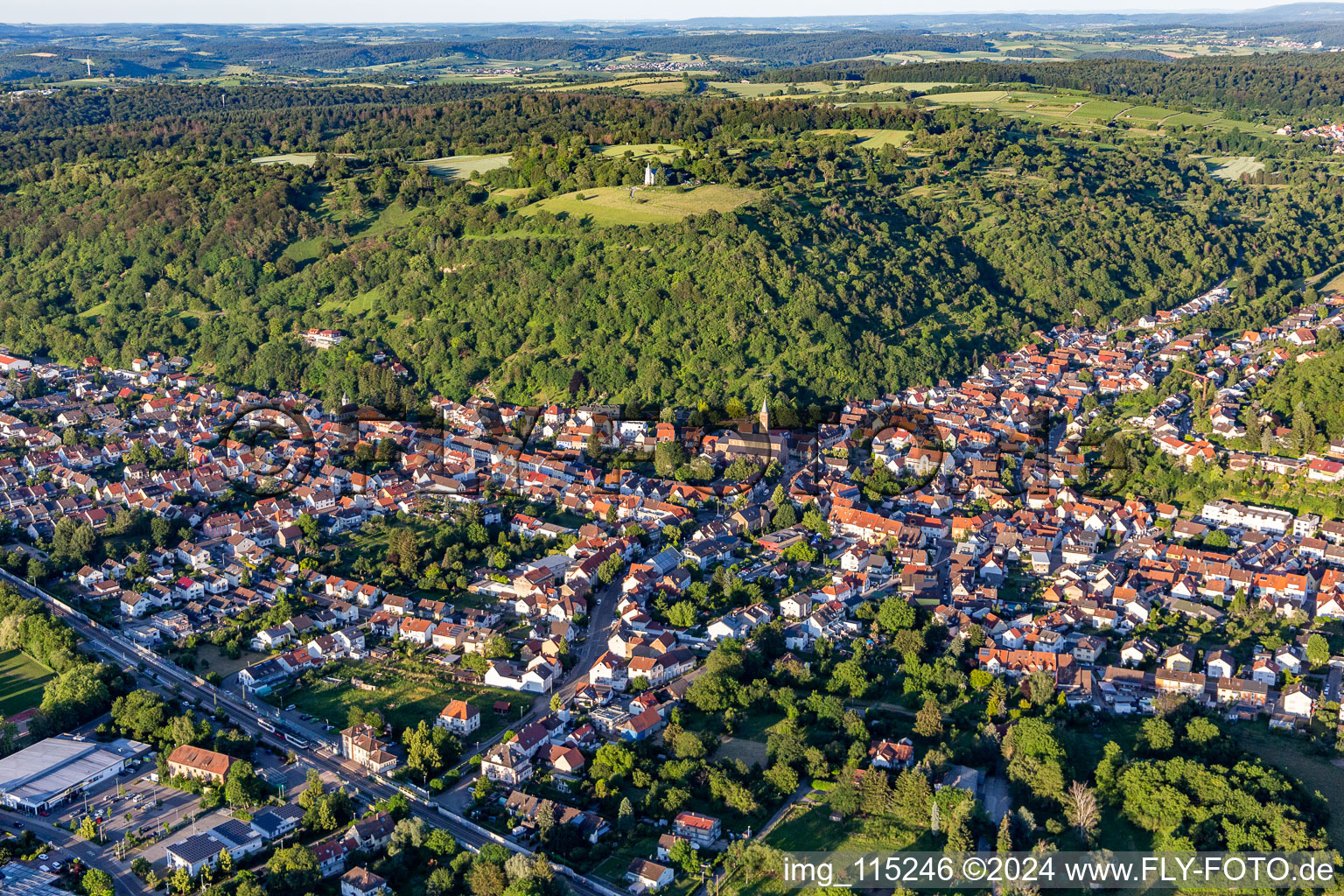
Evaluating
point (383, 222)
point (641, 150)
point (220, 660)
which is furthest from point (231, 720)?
point (641, 150)

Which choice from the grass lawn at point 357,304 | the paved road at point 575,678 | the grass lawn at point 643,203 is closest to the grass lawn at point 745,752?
the paved road at point 575,678

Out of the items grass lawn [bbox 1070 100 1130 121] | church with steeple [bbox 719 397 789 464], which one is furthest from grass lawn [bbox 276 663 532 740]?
grass lawn [bbox 1070 100 1130 121]

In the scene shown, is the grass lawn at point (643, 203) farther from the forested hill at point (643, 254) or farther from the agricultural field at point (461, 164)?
the agricultural field at point (461, 164)

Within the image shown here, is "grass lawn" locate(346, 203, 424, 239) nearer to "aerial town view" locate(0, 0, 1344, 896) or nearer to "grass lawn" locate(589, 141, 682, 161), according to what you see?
"aerial town view" locate(0, 0, 1344, 896)

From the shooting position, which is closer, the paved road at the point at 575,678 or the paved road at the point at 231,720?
the paved road at the point at 231,720

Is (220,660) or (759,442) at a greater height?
(759,442)

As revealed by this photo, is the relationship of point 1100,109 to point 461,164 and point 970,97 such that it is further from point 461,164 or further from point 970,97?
point 461,164

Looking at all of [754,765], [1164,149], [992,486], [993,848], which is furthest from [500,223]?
[1164,149]

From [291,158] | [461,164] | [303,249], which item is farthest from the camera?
[291,158]
